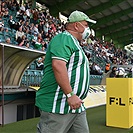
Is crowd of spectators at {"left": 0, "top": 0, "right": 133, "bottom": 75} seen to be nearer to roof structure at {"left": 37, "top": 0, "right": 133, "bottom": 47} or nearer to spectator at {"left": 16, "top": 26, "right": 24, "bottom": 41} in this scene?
spectator at {"left": 16, "top": 26, "right": 24, "bottom": 41}

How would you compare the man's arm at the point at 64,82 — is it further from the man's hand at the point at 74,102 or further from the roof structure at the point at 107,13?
the roof structure at the point at 107,13

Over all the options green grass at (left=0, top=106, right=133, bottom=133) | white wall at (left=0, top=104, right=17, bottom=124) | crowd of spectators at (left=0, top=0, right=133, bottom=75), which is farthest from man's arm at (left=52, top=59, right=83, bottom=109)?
crowd of spectators at (left=0, top=0, right=133, bottom=75)

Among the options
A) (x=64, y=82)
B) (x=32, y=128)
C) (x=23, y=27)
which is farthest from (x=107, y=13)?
(x=64, y=82)

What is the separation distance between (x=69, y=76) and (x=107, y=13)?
2679cm

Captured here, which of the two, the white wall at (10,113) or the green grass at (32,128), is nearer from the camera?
the green grass at (32,128)

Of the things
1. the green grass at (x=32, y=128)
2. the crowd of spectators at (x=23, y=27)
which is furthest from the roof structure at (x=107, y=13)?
the green grass at (x=32, y=128)

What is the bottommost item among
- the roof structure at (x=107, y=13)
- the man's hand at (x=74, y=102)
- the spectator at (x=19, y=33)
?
the man's hand at (x=74, y=102)

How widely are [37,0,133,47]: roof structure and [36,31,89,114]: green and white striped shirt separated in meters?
19.9

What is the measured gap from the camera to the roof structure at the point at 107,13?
2318 centimetres

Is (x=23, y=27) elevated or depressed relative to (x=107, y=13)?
depressed

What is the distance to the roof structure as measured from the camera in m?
23.2

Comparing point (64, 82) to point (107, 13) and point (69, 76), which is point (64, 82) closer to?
point (69, 76)

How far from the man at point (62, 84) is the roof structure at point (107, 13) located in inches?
785

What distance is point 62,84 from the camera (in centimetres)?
232
